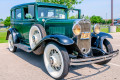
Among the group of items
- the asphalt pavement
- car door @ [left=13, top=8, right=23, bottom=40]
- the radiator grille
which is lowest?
the asphalt pavement

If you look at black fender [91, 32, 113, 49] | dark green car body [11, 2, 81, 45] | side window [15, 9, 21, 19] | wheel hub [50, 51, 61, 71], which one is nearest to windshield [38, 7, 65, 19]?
dark green car body [11, 2, 81, 45]

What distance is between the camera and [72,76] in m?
3.35

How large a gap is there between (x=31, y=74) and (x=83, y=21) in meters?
1.96

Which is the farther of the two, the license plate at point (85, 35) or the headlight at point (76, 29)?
the license plate at point (85, 35)

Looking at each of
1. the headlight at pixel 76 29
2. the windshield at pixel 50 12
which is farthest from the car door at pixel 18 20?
the headlight at pixel 76 29

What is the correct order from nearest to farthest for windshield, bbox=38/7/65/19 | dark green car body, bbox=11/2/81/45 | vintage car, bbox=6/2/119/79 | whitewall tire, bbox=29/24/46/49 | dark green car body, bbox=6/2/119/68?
vintage car, bbox=6/2/119/79
dark green car body, bbox=6/2/119/68
dark green car body, bbox=11/2/81/45
whitewall tire, bbox=29/24/46/49
windshield, bbox=38/7/65/19

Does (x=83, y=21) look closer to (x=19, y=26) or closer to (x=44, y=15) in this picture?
(x=44, y=15)

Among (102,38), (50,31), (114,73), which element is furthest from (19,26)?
(114,73)

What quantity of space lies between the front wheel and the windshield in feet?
5.11

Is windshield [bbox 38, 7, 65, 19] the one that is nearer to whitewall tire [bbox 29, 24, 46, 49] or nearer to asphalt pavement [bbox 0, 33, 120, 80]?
whitewall tire [bbox 29, 24, 46, 49]

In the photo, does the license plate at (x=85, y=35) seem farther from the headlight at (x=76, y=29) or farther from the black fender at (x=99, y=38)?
the black fender at (x=99, y=38)

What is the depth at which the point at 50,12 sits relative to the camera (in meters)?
4.72

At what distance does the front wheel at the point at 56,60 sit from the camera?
9.59 feet

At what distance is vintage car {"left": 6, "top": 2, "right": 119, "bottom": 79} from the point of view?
3049 millimetres
